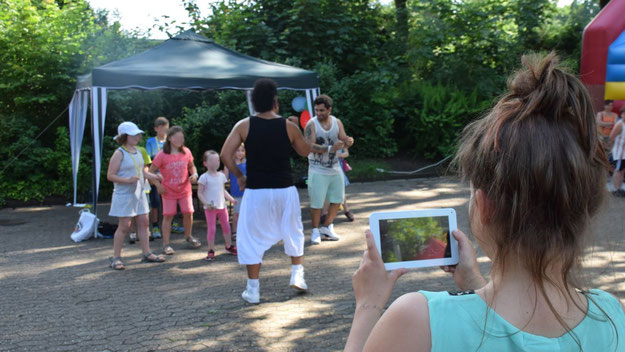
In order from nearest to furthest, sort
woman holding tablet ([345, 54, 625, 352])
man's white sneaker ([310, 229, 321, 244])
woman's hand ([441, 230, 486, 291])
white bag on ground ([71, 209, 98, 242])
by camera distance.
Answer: woman holding tablet ([345, 54, 625, 352]), woman's hand ([441, 230, 486, 291]), man's white sneaker ([310, 229, 321, 244]), white bag on ground ([71, 209, 98, 242])

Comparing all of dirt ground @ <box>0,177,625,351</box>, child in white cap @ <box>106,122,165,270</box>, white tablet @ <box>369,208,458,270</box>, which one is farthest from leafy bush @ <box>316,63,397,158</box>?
white tablet @ <box>369,208,458,270</box>

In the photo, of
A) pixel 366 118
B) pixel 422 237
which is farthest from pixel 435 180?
pixel 422 237

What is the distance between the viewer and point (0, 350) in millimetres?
4477

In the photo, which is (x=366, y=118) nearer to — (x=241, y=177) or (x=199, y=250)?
(x=199, y=250)

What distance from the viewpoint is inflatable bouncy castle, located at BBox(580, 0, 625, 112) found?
484 inches

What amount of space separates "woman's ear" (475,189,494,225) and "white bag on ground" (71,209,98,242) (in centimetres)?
834

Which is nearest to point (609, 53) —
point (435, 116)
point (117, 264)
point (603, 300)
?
point (435, 116)

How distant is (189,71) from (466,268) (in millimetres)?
8387

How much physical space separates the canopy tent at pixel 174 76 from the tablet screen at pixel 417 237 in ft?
25.5

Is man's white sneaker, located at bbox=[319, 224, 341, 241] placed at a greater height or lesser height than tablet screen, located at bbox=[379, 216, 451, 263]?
lesser

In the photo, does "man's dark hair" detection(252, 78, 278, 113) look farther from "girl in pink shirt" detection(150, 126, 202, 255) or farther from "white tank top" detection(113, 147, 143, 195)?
"girl in pink shirt" detection(150, 126, 202, 255)

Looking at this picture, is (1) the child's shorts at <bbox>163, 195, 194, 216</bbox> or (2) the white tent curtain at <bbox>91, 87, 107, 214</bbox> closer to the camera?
(1) the child's shorts at <bbox>163, 195, 194, 216</bbox>

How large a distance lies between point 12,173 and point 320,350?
1052cm

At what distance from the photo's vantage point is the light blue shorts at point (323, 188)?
7.82 m
